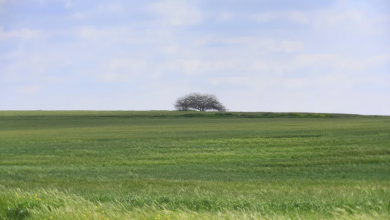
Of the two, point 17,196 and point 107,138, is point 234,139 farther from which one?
point 17,196

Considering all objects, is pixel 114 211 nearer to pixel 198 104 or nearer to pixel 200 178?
pixel 200 178

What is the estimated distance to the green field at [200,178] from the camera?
918 cm

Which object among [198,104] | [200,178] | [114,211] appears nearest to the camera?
[114,211]

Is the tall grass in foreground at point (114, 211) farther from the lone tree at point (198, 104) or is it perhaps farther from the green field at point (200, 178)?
the lone tree at point (198, 104)

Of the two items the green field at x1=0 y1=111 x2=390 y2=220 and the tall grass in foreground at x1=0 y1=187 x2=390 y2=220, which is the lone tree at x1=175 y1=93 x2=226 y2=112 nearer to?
the green field at x1=0 y1=111 x2=390 y2=220

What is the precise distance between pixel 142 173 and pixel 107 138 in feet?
61.5

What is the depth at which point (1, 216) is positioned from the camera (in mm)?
9578

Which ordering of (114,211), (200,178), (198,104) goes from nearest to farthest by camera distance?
(114,211), (200,178), (198,104)

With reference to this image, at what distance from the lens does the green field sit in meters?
9.18

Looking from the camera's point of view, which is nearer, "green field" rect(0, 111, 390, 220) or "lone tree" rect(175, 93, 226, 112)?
"green field" rect(0, 111, 390, 220)

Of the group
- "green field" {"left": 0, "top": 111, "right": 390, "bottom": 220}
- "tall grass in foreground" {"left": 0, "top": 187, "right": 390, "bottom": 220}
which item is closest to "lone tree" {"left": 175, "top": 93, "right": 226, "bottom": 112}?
"green field" {"left": 0, "top": 111, "right": 390, "bottom": 220}

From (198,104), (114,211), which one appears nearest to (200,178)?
(114,211)

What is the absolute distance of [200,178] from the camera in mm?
18250

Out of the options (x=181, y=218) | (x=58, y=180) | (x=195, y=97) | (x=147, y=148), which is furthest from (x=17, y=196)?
(x=195, y=97)
